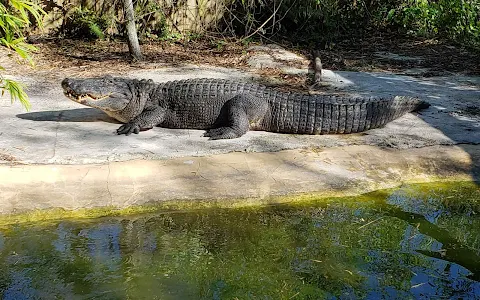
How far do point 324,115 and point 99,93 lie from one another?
2227 mm

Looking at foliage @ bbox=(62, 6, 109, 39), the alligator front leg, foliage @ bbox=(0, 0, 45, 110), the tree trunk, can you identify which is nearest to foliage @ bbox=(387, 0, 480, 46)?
the tree trunk

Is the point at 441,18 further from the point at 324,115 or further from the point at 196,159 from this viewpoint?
the point at 196,159

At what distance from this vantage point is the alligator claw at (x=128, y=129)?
5.67 metres

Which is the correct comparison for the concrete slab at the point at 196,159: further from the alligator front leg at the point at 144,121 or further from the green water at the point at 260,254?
the green water at the point at 260,254

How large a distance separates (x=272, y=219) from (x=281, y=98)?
2.06 meters

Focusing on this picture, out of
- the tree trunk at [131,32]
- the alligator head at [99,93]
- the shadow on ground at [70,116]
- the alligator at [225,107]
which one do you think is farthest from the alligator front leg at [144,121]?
the tree trunk at [131,32]

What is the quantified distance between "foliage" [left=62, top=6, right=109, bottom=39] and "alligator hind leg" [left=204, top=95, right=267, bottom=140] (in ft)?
14.1

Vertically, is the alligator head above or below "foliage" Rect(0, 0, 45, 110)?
below

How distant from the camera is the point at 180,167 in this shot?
481 centimetres

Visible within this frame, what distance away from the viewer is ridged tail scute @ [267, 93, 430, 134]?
5.94 m

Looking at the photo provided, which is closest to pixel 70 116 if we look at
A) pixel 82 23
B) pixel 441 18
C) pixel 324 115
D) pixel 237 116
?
pixel 237 116

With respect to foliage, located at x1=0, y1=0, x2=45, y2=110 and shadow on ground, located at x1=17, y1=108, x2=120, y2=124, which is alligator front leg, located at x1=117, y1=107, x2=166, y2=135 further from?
foliage, located at x1=0, y1=0, x2=45, y2=110

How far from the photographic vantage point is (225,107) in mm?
6031

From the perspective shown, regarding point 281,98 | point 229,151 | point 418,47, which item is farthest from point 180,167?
point 418,47
